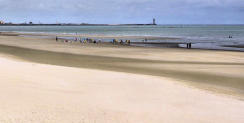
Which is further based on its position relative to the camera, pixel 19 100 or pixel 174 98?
pixel 174 98

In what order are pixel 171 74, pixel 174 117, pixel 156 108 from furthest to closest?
1. pixel 171 74
2. pixel 156 108
3. pixel 174 117

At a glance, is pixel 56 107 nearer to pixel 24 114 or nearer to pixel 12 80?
pixel 24 114

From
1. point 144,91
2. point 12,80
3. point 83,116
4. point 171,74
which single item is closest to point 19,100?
point 83,116

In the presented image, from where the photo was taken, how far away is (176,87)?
1027 centimetres

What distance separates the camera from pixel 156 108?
7.14 m

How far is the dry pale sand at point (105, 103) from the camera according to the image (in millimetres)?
6066

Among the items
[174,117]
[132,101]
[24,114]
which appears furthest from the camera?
[132,101]

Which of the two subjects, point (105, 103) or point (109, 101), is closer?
point (105, 103)

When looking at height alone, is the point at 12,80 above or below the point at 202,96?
above

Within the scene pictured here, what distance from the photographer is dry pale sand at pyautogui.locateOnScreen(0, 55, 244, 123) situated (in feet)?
19.9

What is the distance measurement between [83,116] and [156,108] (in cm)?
203

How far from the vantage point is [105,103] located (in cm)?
735

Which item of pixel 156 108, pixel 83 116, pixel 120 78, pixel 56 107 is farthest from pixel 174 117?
pixel 120 78

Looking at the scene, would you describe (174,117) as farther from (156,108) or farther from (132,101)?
(132,101)
